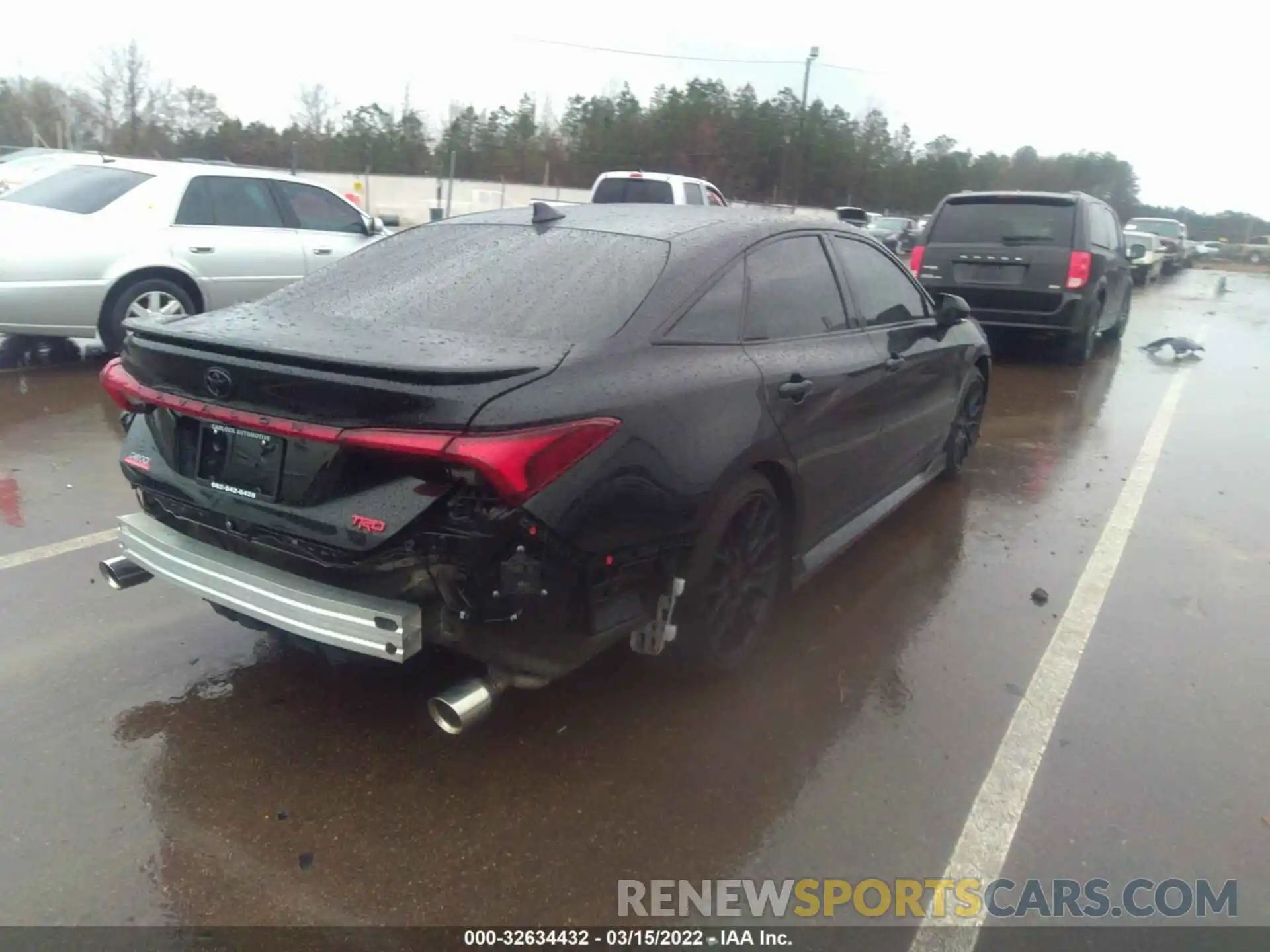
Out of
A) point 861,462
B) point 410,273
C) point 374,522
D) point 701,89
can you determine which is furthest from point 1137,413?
point 701,89

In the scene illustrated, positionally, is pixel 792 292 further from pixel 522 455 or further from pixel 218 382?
pixel 218 382

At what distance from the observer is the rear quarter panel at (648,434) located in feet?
8.55

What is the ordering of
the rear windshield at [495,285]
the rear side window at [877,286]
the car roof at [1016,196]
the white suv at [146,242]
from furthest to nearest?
the car roof at [1016,196] → the white suv at [146,242] → the rear side window at [877,286] → the rear windshield at [495,285]

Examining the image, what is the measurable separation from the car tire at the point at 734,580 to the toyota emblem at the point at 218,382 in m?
1.47

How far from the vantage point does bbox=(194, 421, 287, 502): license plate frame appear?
2.71 metres

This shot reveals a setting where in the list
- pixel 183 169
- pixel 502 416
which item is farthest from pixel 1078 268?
pixel 502 416

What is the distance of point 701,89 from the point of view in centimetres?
5591

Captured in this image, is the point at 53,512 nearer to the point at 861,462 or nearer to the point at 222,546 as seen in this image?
the point at 222,546

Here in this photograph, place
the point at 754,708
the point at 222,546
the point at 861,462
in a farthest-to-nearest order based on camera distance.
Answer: the point at 861,462, the point at 754,708, the point at 222,546

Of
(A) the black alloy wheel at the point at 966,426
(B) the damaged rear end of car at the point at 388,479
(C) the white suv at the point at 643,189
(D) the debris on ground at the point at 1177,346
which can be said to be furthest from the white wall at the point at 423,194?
(B) the damaged rear end of car at the point at 388,479

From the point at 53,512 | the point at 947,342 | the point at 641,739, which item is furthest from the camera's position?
the point at 947,342

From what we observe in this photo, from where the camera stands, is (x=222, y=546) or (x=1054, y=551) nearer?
(x=222, y=546)

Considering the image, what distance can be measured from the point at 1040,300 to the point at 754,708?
8.33 metres

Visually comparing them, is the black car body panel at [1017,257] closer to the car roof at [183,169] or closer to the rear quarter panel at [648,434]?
the car roof at [183,169]
